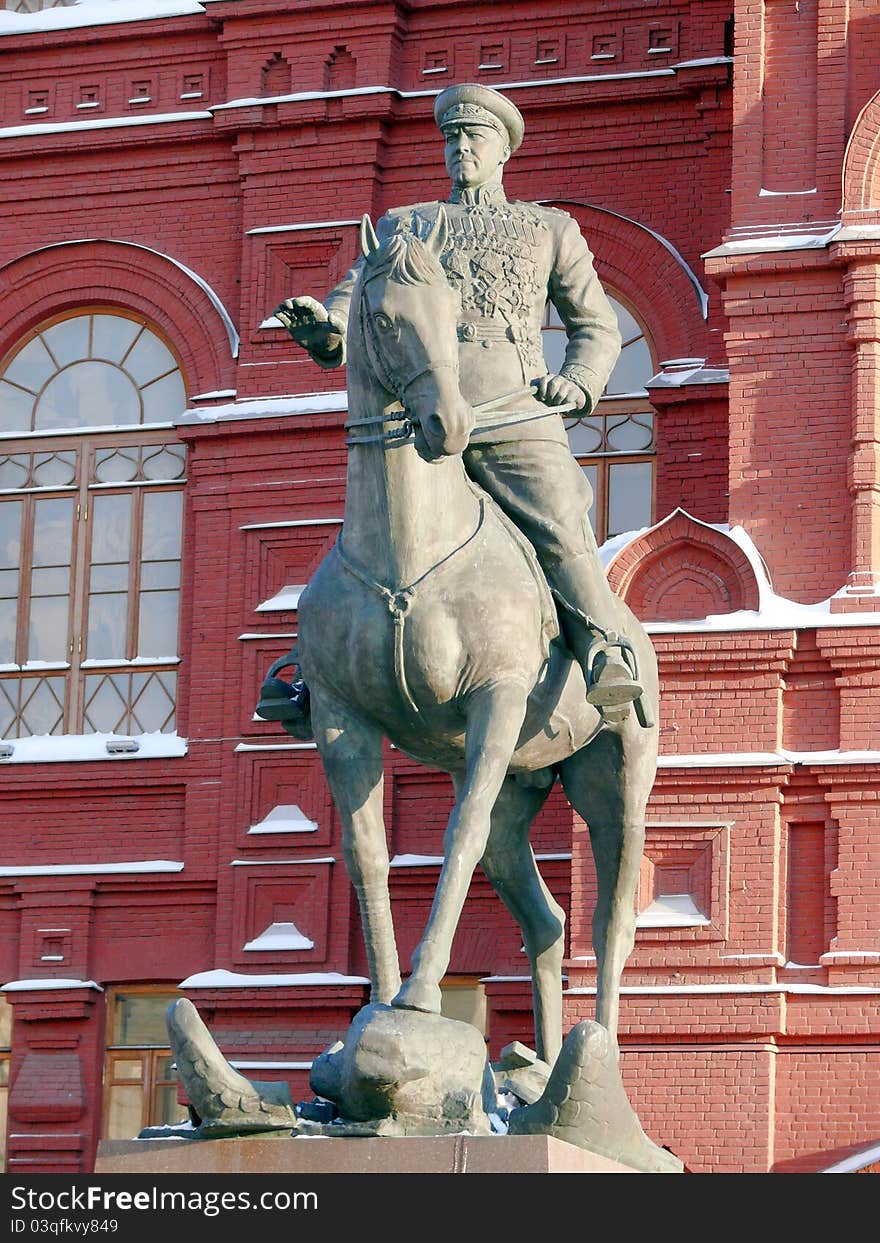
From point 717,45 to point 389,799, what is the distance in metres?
5.61

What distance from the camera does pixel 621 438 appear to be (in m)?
18.6

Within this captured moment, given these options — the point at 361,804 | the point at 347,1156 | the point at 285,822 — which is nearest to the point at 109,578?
the point at 285,822

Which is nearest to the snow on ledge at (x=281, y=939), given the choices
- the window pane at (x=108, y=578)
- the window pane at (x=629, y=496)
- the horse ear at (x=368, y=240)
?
the window pane at (x=108, y=578)

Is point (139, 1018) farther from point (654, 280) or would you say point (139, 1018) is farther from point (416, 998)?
point (416, 998)

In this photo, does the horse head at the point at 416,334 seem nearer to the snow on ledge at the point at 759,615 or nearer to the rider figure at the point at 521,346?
the rider figure at the point at 521,346

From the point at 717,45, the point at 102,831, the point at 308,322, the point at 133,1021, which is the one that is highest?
the point at 717,45

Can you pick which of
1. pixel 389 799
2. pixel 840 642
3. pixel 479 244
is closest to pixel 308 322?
pixel 479 244

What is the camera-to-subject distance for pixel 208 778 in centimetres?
1852

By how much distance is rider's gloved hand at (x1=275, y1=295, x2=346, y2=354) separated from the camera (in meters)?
8.97

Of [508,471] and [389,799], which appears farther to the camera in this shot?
[389,799]

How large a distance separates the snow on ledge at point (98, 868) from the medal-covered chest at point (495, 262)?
9462mm

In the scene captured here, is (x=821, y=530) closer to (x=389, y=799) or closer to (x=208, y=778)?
(x=389, y=799)

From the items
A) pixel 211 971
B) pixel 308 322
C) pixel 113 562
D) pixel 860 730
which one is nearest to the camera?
pixel 308 322

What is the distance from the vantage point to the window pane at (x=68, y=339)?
19.9 m
